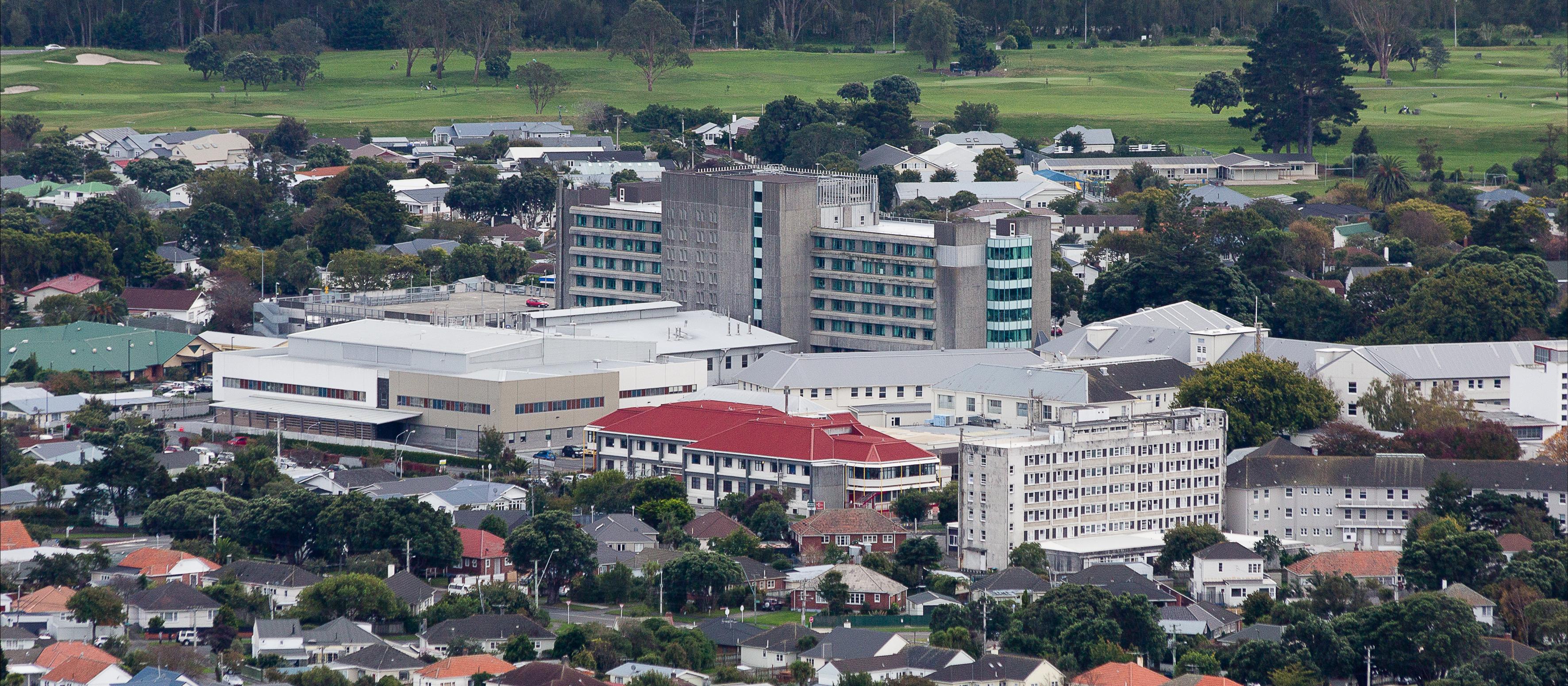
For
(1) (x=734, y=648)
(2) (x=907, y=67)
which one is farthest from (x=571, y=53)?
(1) (x=734, y=648)

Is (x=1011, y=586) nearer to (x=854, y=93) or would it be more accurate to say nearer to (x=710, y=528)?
(x=710, y=528)

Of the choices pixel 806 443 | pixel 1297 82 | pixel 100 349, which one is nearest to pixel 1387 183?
pixel 1297 82

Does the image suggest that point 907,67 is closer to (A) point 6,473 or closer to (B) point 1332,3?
(B) point 1332,3

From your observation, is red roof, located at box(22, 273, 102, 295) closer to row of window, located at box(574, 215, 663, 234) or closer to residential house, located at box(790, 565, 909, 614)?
row of window, located at box(574, 215, 663, 234)

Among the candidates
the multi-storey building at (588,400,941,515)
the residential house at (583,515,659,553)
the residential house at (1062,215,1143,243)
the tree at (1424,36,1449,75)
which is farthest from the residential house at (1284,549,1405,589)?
the tree at (1424,36,1449,75)

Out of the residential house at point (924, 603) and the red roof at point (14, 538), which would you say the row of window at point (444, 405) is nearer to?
the red roof at point (14, 538)
